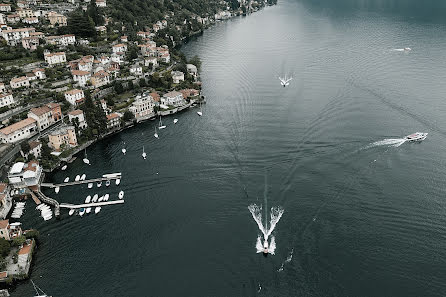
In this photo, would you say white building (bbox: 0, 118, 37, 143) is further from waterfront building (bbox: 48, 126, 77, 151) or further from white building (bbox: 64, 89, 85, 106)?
white building (bbox: 64, 89, 85, 106)

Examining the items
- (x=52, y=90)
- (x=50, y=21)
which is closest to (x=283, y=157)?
(x=52, y=90)

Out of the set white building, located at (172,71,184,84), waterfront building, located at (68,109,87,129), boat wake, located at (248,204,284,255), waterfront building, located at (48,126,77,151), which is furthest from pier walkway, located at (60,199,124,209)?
white building, located at (172,71,184,84)

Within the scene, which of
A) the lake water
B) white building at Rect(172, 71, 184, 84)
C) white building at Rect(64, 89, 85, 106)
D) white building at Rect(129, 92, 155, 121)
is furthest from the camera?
white building at Rect(172, 71, 184, 84)

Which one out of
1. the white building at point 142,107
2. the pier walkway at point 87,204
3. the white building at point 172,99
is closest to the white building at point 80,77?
the white building at point 142,107

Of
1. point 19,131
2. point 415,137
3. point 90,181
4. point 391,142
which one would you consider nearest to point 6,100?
point 19,131

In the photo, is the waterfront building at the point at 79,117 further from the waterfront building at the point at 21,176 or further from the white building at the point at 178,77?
the white building at the point at 178,77
